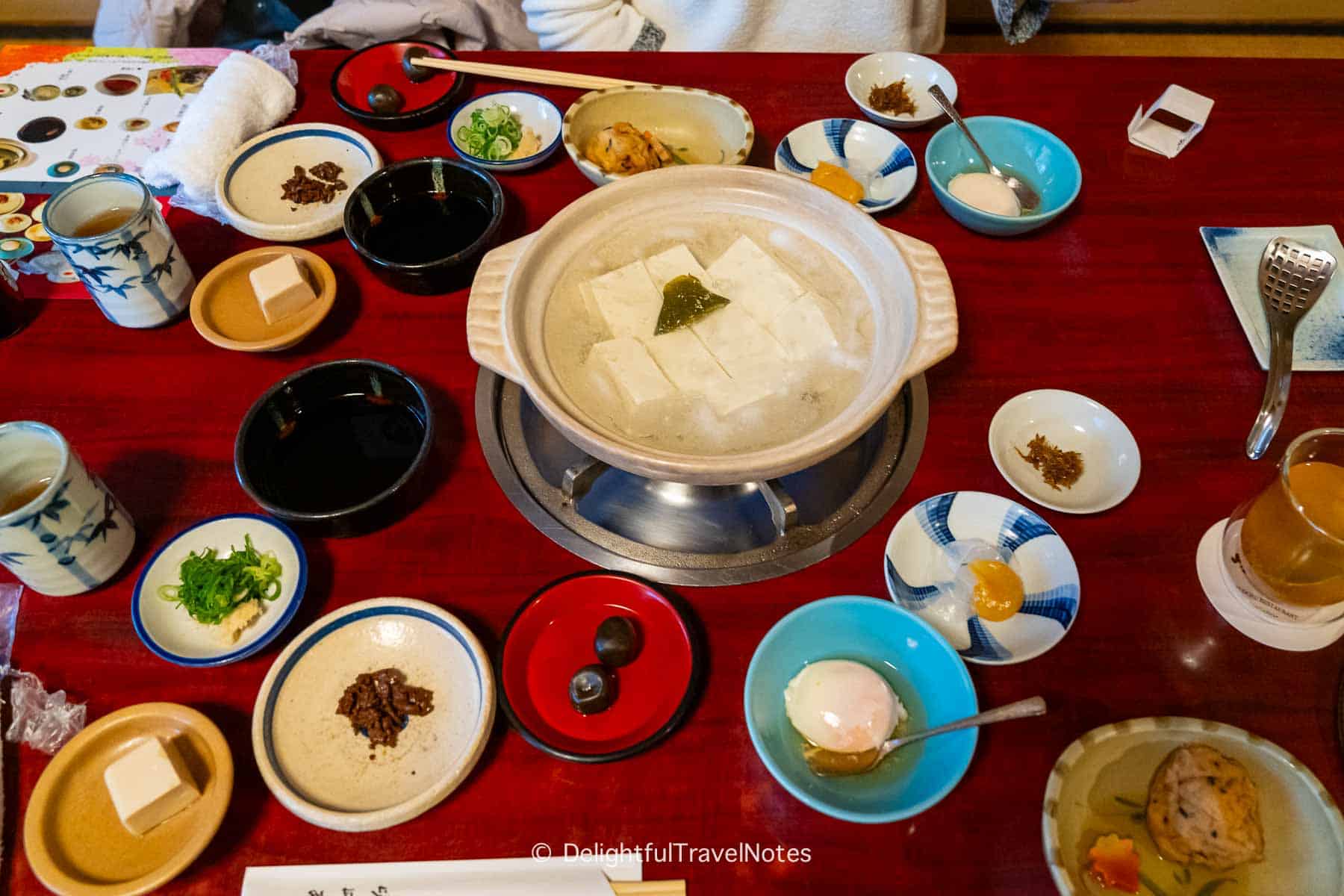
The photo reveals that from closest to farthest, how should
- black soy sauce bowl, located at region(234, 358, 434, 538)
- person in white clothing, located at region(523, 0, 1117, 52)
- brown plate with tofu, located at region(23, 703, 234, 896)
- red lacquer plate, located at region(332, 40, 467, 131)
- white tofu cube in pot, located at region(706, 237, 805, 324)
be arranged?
brown plate with tofu, located at region(23, 703, 234, 896)
black soy sauce bowl, located at region(234, 358, 434, 538)
white tofu cube in pot, located at region(706, 237, 805, 324)
red lacquer plate, located at region(332, 40, 467, 131)
person in white clothing, located at region(523, 0, 1117, 52)

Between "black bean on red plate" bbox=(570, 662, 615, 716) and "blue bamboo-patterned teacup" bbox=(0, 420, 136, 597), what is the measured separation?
94 cm

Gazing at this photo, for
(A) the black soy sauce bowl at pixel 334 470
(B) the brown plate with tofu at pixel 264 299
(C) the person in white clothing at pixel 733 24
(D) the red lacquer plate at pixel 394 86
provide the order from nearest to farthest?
(A) the black soy sauce bowl at pixel 334 470 → (B) the brown plate with tofu at pixel 264 299 → (D) the red lacquer plate at pixel 394 86 → (C) the person in white clothing at pixel 733 24

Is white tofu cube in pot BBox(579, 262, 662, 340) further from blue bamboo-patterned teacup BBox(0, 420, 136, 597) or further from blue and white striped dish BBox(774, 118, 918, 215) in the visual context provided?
blue bamboo-patterned teacup BBox(0, 420, 136, 597)

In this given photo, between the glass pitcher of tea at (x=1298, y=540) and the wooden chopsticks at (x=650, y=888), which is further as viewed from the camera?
the glass pitcher of tea at (x=1298, y=540)

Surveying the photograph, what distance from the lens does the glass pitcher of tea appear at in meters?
1.41

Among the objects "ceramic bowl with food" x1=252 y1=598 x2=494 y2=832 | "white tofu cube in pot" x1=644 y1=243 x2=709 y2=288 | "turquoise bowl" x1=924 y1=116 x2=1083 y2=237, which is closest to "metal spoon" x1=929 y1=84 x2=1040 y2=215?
"turquoise bowl" x1=924 y1=116 x2=1083 y2=237

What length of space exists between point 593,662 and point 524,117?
1.69 metres

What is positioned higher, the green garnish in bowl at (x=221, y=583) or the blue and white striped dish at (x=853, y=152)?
the blue and white striped dish at (x=853, y=152)

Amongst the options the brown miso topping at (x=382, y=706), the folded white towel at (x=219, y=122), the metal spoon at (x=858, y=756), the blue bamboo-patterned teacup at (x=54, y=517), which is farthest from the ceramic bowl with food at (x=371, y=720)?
the folded white towel at (x=219, y=122)

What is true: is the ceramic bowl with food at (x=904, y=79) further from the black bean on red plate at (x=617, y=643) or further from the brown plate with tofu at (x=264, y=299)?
the black bean on red plate at (x=617, y=643)

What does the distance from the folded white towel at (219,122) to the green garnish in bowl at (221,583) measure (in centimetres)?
111

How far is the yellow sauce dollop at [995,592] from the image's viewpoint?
4.91 feet

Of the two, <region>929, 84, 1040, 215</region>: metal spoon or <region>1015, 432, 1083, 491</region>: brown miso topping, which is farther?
<region>929, 84, 1040, 215</region>: metal spoon

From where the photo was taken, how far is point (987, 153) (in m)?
2.30
